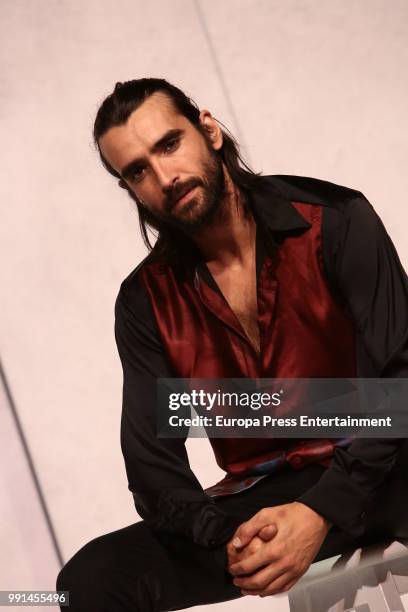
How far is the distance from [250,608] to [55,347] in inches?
31.4

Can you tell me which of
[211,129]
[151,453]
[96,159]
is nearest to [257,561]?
[151,453]

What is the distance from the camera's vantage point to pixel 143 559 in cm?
138

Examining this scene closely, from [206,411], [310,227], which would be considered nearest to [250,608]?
[206,411]

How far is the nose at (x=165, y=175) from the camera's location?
1.50m

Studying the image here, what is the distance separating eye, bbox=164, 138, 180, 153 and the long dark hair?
0.08 metres

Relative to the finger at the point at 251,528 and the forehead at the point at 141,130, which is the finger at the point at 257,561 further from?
the forehead at the point at 141,130

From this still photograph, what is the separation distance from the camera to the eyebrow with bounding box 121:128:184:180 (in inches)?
59.6

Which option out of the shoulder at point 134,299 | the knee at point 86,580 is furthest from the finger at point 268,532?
the shoulder at point 134,299

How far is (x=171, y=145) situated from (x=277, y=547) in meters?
0.74

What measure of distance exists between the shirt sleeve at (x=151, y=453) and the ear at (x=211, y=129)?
32 centimetres

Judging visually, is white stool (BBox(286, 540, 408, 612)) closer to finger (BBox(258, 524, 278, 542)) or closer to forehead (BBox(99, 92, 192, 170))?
finger (BBox(258, 524, 278, 542))

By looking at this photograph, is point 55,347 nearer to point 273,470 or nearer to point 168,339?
point 168,339

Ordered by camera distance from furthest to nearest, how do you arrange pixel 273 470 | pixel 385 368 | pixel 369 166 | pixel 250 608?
pixel 369 166, pixel 250 608, pixel 273 470, pixel 385 368

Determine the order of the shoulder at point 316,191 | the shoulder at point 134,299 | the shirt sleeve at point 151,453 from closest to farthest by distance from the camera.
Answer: the shirt sleeve at point 151,453
the shoulder at point 316,191
the shoulder at point 134,299
